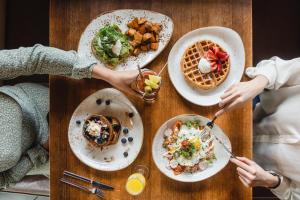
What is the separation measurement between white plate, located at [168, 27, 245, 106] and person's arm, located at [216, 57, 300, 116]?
8 centimetres

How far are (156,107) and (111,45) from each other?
365 mm

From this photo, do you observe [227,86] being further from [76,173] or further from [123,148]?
[76,173]

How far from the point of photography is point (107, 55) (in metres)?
1.71

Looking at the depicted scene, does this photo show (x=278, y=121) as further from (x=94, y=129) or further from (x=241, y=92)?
(x=94, y=129)

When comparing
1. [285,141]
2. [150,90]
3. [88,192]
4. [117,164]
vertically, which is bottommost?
[88,192]

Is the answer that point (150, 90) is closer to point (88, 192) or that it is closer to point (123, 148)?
point (123, 148)

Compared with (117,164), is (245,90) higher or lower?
higher

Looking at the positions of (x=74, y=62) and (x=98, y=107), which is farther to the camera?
(x=98, y=107)

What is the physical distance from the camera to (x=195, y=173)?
173 centimetres

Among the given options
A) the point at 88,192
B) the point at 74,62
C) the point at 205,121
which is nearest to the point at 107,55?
the point at 74,62

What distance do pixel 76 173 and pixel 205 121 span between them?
68cm

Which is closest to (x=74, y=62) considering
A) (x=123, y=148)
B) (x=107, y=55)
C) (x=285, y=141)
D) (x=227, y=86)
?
(x=107, y=55)

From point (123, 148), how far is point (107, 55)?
456mm

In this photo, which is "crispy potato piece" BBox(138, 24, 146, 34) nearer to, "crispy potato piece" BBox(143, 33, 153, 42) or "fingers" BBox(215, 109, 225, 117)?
"crispy potato piece" BBox(143, 33, 153, 42)
